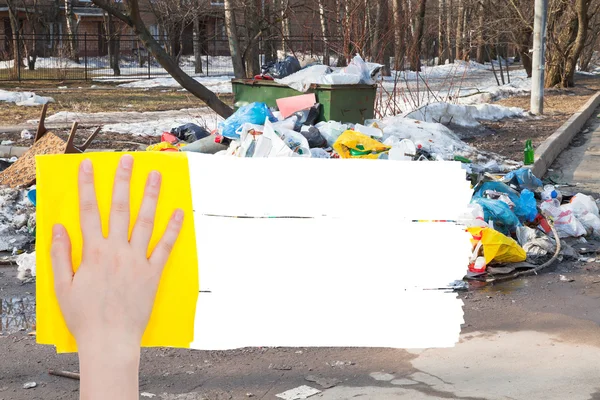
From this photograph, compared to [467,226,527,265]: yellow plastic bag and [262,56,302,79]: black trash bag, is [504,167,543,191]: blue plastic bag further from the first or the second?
[262,56,302,79]: black trash bag

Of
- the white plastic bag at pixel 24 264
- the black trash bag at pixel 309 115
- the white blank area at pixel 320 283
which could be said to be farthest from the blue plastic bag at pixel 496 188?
the white blank area at pixel 320 283

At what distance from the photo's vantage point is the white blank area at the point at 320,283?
96cm

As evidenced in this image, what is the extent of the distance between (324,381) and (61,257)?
3.22m

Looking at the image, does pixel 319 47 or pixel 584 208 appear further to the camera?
pixel 319 47

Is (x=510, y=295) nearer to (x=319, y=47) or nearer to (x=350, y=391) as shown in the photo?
(x=350, y=391)

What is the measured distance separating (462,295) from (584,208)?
274 centimetres

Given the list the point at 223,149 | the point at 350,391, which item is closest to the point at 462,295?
the point at 350,391

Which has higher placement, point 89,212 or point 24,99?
point 89,212

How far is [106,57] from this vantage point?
53.0 meters

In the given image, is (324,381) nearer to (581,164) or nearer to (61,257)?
(61,257)

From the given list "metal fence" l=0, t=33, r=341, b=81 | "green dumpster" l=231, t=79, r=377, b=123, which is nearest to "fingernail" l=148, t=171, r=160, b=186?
"green dumpster" l=231, t=79, r=377, b=123

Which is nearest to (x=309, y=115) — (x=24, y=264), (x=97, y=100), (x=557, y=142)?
(x=557, y=142)

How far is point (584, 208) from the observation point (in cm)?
777

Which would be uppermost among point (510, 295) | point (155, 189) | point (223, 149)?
point (155, 189)
